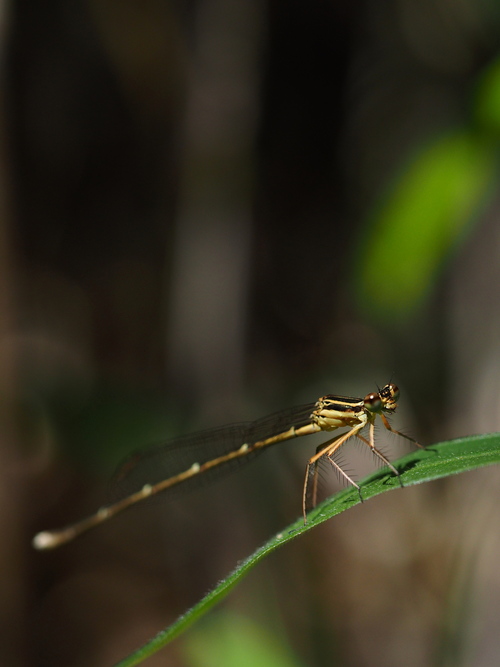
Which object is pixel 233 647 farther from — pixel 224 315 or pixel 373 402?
pixel 224 315

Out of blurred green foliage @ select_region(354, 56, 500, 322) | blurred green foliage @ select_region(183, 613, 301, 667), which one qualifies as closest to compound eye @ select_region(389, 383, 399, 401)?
blurred green foliage @ select_region(354, 56, 500, 322)

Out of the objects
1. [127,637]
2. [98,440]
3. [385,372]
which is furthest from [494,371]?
[127,637]

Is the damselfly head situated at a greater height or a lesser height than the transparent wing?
greater

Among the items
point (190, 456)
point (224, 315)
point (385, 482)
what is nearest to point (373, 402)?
point (385, 482)

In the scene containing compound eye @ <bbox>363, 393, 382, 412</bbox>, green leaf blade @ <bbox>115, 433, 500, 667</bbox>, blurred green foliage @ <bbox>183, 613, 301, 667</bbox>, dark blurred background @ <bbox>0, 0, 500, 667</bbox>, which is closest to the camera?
green leaf blade @ <bbox>115, 433, 500, 667</bbox>

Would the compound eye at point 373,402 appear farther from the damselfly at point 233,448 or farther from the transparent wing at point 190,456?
the transparent wing at point 190,456

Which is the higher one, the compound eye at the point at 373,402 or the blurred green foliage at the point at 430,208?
the blurred green foliage at the point at 430,208

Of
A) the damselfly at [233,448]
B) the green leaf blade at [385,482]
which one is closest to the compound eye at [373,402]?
the damselfly at [233,448]

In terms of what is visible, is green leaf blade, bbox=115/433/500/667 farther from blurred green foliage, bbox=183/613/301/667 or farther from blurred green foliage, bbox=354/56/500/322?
blurred green foliage, bbox=183/613/301/667

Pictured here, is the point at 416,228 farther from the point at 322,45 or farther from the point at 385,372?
the point at 322,45
